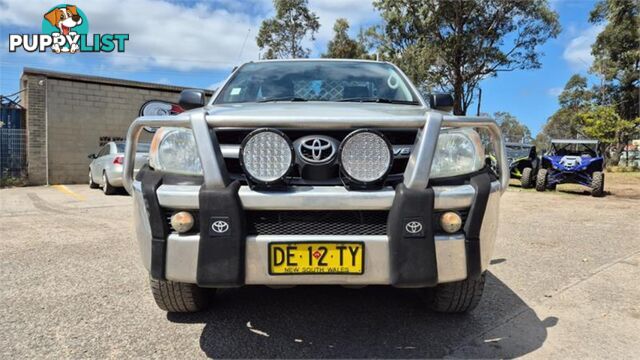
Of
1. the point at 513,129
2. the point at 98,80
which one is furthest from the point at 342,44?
the point at 513,129

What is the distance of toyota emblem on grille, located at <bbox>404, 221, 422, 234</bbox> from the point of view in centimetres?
198

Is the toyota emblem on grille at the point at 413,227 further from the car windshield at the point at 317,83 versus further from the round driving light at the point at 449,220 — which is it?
the car windshield at the point at 317,83

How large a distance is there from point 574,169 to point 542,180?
2.88 feet

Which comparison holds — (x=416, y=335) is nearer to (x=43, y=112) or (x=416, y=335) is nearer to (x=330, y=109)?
(x=330, y=109)

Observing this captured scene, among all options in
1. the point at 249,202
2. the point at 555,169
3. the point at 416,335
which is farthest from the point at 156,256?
the point at 555,169

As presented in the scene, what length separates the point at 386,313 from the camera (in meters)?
2.81

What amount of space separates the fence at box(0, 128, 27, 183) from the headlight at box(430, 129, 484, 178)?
1390 centimetres

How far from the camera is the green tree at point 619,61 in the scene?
2489 cm

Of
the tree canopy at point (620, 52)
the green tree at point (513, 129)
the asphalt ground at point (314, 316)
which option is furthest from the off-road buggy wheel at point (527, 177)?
the green tree at point (513, 129)

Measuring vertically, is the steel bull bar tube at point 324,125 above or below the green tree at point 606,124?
below

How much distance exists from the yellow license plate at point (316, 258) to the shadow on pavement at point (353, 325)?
20.4 inches

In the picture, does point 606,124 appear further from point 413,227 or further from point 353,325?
point 413,227

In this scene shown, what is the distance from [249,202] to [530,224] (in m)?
5.73

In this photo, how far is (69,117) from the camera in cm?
1366
